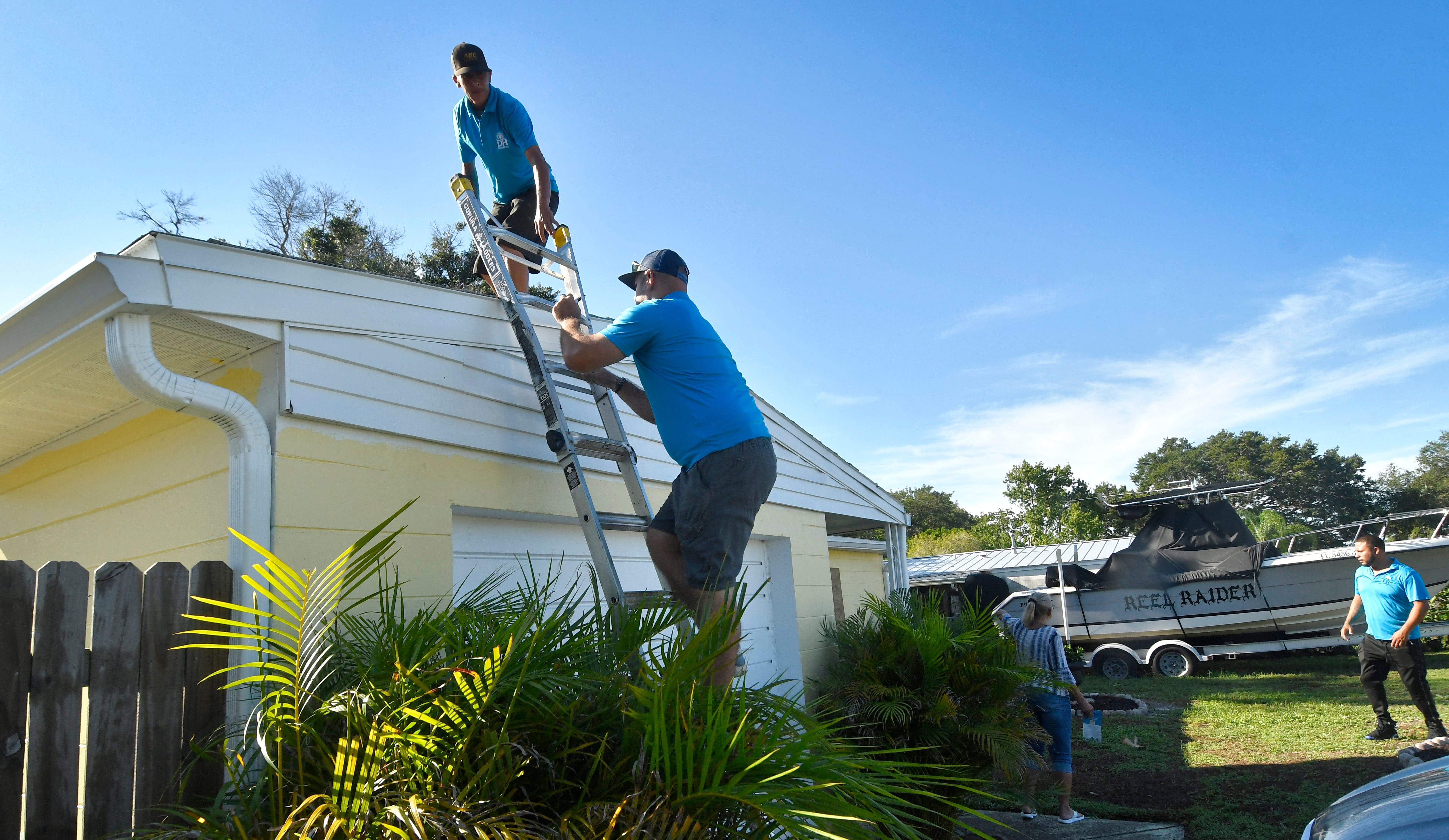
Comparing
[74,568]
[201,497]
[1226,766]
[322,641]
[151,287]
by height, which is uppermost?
[151,287]

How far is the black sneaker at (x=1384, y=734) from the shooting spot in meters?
7.41

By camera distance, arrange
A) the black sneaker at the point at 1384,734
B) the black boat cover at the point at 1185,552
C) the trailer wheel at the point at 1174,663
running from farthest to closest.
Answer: the trailer wheel at the point at 1174,663 → the black boat cover at the point at 1185,552 → the black sneaker at the point at 1384,734

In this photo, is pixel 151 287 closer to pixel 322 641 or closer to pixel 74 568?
pixel 74 568

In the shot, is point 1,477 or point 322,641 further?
point 1,477

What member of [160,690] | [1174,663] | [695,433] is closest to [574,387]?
[695,433]

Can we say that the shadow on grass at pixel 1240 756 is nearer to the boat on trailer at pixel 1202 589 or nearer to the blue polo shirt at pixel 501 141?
the boat on trailer at pixel 1202 589

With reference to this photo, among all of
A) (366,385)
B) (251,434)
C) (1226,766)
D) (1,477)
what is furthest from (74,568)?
(1226,766)

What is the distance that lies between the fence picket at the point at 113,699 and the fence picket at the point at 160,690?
24 millimetres

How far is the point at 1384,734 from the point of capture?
743 cm

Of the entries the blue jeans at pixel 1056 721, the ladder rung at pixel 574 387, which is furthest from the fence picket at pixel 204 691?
the blue jeans at pixel 1056 721

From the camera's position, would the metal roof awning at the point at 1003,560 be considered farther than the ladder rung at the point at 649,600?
Yes

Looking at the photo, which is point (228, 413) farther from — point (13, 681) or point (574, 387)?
point (574, 387)

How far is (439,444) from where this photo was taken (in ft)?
11.8

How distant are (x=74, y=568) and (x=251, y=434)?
2.13 feet
